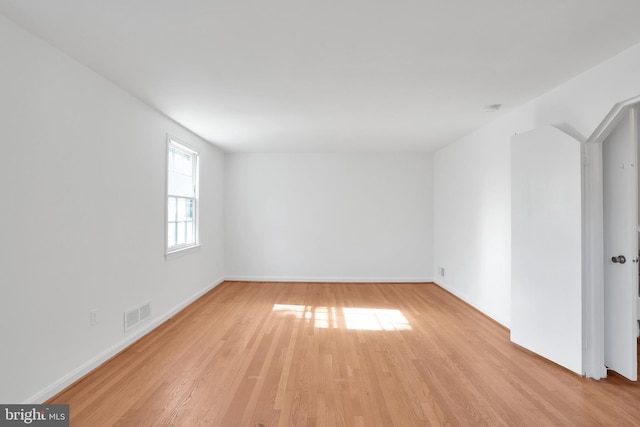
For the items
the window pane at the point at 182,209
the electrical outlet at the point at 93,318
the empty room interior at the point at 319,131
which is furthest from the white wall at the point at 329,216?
the electrical outlet at the point at 93,318

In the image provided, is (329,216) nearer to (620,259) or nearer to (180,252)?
(180,252)

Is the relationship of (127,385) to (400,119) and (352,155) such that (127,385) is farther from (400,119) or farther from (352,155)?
(352,155)

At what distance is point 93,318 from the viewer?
2.79 metres

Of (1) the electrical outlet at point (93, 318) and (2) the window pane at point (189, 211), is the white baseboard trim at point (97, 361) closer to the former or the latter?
(1) the electrical outlet at point (93, 318)

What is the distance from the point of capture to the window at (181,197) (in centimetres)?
444

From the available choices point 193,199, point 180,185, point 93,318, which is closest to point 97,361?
point 93,318

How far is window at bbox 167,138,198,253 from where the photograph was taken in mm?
4438

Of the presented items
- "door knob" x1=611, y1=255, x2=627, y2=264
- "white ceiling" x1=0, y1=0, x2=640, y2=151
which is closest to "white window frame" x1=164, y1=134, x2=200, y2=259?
"white ceiling" x1=0, y1=0, x2=640, y2=151

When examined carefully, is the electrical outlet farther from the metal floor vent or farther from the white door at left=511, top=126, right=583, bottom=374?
the white door at left=511, top=126, right=583, bottom=374

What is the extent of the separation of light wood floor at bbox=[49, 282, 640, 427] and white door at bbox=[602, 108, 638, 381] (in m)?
0.28

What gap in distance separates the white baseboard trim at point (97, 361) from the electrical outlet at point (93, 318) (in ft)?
1.00

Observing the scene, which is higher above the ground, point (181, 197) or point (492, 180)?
point (492, 180)

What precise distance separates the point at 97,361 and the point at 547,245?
4.23m

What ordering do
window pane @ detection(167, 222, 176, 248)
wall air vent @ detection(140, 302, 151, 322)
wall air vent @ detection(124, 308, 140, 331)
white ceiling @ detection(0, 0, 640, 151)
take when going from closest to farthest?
white ceiling @ detection(0, 0, 640, 151), wall air vent @ detection(124, 308, 140, 331), wall air vent @ detection(140, 302, 151, 322), window pane @ detection(167, 222, 176, 248)
